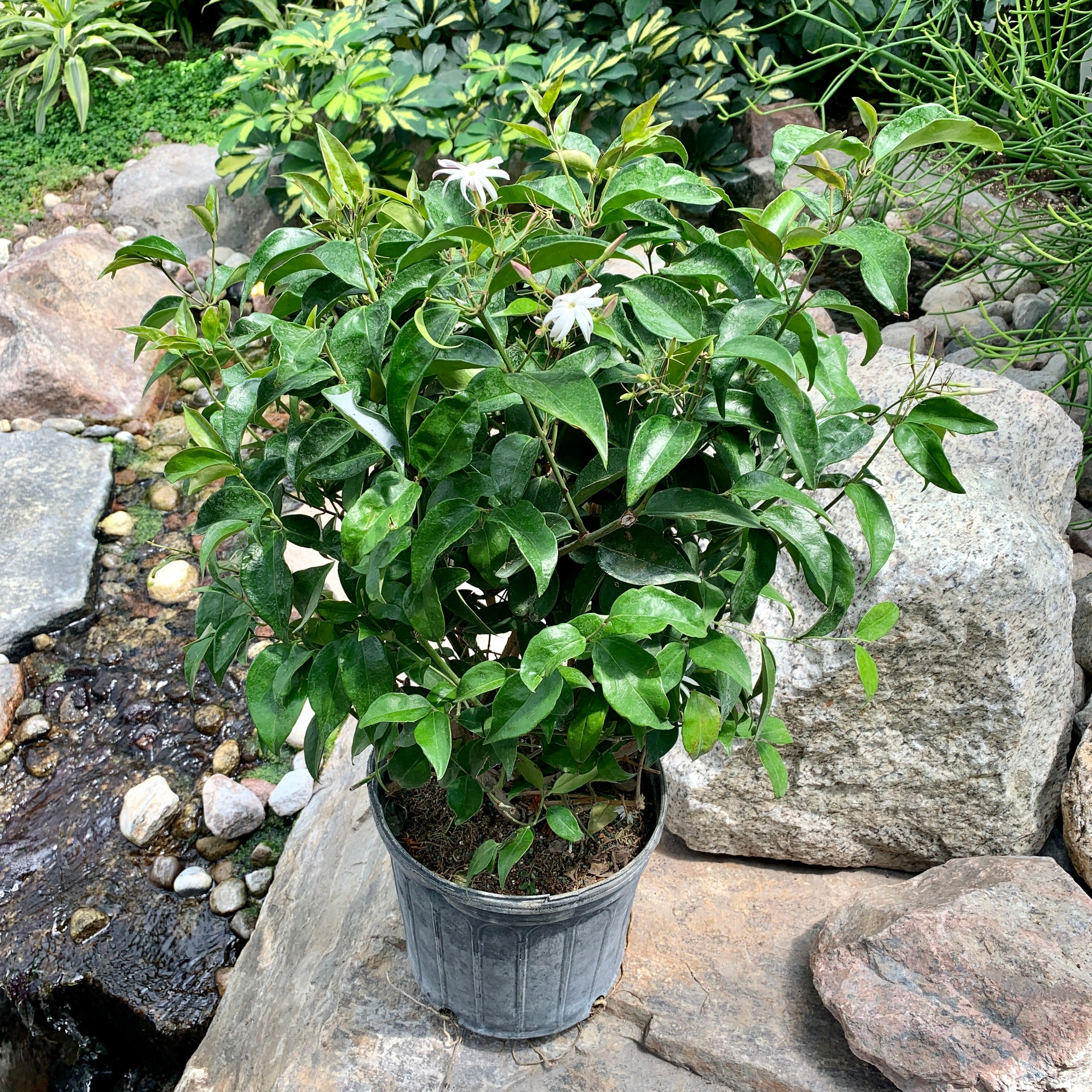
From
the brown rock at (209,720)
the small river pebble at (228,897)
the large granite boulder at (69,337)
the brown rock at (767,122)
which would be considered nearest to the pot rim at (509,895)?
the small river pebble at (228,897)

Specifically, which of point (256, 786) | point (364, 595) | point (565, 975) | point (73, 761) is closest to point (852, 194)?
point (364, 595)

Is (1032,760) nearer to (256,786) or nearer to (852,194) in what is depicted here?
(852,194)

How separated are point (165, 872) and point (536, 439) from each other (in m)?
1.74

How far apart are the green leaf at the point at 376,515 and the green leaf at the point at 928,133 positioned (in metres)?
0.49

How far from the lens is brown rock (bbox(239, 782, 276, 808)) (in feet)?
7.80

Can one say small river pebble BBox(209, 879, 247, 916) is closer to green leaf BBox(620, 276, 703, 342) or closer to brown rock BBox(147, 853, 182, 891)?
brown rock BBox(147, 853, 182, 891)

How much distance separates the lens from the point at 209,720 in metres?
2.59

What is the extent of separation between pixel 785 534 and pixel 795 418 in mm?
120

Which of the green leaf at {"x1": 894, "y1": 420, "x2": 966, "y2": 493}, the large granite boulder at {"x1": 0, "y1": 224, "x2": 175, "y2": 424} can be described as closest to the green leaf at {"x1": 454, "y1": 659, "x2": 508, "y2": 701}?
the green leaf at {"x1": 894, "y1": 420, "x2": 966, "y2": 493}

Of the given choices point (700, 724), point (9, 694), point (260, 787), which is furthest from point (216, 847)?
point (700, 724)

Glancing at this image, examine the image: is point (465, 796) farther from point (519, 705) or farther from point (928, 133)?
point (928, 133)

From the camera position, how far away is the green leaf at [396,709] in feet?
3.22

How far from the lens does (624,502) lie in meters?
1.08

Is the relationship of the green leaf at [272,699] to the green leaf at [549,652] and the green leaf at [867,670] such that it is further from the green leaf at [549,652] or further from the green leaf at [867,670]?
the green leaf at [867,670]
